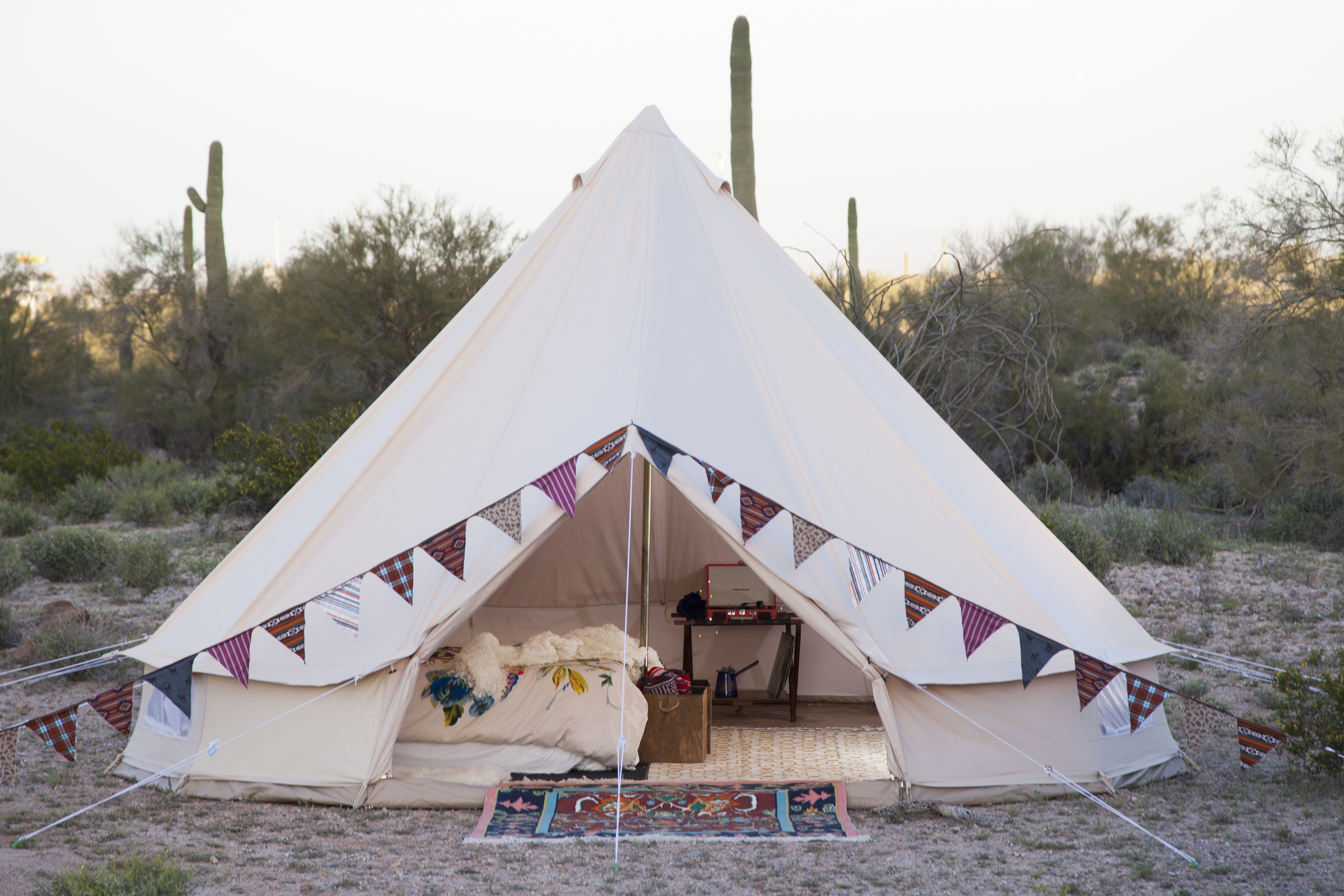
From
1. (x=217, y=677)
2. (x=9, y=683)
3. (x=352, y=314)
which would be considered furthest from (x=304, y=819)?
(x=352, y=314)

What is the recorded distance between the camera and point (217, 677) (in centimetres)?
438

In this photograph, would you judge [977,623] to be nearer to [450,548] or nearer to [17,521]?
[450,548]

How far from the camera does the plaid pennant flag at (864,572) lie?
4047 millimetres

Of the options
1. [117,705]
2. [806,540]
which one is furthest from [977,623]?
[117,705]

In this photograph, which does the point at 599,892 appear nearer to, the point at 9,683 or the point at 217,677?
the point at 217,677

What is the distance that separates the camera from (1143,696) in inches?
158

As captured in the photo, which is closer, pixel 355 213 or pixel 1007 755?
pixel 1007 755

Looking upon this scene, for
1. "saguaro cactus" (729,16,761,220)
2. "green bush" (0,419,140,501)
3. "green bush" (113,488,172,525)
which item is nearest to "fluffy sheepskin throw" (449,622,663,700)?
"saguaro cactus" (729,16,761,220)

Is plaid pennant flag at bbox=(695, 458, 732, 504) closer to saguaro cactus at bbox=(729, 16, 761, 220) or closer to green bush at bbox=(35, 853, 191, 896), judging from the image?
green bush at bbox=(35, 853, 191, 896)

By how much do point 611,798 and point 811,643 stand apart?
2.53 meters

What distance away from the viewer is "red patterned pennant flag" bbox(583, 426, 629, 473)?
413cm

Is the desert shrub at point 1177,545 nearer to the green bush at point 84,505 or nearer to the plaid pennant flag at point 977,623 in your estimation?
the plaid pennant flag at point 977,623

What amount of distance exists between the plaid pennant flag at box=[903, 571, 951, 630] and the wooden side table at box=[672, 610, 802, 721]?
2.05 m

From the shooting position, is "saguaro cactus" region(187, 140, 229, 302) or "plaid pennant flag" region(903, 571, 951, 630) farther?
"saguaro cactus" region(187, 140, 229, 302)
